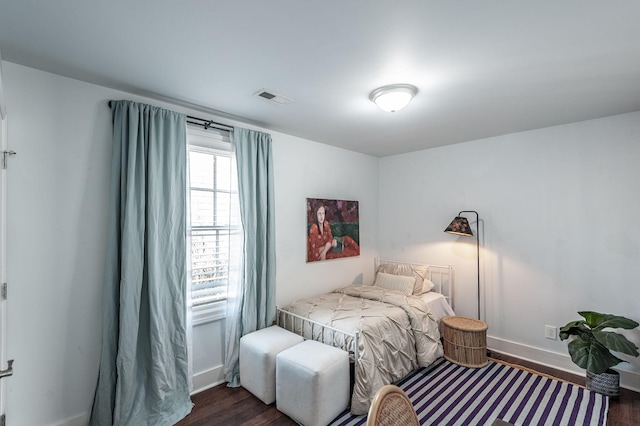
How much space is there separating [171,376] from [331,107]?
255 cm

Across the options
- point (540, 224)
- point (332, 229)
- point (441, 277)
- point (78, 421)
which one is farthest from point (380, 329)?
point (78, 421)

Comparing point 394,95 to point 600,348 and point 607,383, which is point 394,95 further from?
point 607,383

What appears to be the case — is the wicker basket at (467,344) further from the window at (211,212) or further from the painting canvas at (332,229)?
the window at (211,212)

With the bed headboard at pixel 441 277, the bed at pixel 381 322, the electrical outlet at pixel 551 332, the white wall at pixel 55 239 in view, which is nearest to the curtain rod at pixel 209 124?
the white wall at pixel 55 239

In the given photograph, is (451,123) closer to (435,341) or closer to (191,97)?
(435,341)

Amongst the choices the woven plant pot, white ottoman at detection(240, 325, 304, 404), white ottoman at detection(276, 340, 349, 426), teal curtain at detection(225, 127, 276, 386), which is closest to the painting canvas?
teal curtain at detection(225, 127, 276, 386)

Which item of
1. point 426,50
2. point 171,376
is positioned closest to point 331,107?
point 426,50

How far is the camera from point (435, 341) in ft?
10.4

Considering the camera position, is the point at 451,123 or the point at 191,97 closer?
the point at 191,97

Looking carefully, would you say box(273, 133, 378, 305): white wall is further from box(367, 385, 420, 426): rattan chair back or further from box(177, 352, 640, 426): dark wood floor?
box(367, 385, 420, 426): rattan chair back

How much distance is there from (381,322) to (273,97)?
215 cm

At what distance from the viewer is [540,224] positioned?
3.31 m

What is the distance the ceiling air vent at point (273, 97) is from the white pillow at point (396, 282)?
8.20 ft

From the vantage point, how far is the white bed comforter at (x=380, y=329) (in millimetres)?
2461
